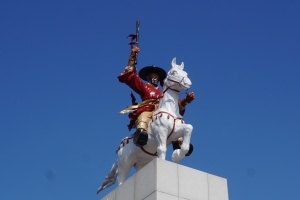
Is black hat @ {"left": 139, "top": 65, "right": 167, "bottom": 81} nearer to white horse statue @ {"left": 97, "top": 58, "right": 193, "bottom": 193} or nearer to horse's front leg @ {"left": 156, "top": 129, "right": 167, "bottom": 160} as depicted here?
white horse statue @ {"left": 97, "top": 58, "right": 193, "bottom": 193}

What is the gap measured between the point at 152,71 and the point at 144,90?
50 centimetres

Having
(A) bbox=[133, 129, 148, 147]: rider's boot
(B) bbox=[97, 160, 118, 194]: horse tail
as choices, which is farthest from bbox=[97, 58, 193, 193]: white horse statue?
(A) bbox=[133, 129, 148, 147]: rider's boot

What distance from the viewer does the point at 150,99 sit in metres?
9.77

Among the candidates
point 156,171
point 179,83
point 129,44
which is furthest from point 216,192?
point 129,44

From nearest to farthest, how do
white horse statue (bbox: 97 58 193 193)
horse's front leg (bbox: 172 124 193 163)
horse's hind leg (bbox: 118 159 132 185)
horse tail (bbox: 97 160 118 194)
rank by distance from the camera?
horse's front leg (bbox: 172 124 193 163) → white horse statue (bbox: 97 58 193 193) → horse's hind leg (bbox: 118 159 132 185) → horse tail (bbox: 97 160 118 194)

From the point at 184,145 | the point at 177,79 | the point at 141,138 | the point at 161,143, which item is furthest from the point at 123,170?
the point at 177,79

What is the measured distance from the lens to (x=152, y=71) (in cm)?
1020

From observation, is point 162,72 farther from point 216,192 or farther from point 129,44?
point 216,192

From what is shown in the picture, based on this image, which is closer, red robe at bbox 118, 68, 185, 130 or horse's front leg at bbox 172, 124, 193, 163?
horse's front leg at bbox 172, 124, 193, 163

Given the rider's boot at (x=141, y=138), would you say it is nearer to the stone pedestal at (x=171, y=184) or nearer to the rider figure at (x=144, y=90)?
the rider figure at (x=144, y=90)

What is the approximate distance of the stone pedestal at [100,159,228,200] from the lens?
7.90 m

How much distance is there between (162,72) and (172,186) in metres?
2.91

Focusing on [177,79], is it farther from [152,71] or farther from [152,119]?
[152,71]

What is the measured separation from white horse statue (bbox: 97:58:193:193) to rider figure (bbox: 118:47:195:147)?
197 mm
